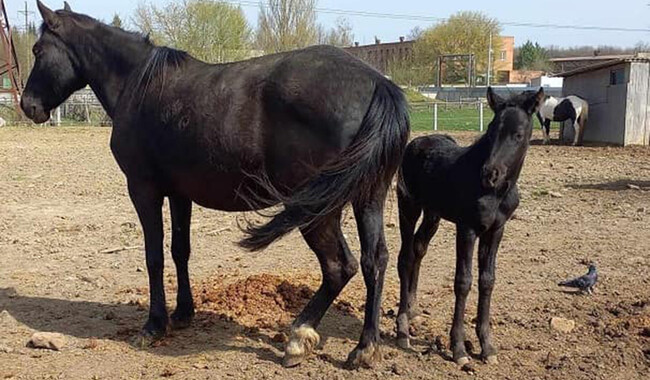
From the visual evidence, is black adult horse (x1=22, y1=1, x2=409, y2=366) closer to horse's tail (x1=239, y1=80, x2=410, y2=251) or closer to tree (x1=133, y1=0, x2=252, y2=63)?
horse's tail (x1=239, y1=80, x2=410, y2=251)

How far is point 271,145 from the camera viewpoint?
4.37m

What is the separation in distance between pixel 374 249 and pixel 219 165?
112 centimetres

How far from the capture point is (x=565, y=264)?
687 cm

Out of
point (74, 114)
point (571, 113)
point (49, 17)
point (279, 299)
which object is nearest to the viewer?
point (49, 17)

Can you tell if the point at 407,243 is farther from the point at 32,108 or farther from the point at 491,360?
the point at 32,108

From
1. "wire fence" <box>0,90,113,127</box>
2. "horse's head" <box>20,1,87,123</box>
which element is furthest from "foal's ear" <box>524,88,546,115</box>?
"wire fence" <box>0,90,113,127</box>

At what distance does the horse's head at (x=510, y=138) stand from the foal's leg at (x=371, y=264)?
26.1 inches

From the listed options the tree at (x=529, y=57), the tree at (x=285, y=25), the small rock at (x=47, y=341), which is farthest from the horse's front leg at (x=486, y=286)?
the tree at (x=529, y=57)

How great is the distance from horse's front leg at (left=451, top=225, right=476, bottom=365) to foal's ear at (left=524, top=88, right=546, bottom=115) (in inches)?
31.9

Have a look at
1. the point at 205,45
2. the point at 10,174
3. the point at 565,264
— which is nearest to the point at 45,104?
the point at 565,264

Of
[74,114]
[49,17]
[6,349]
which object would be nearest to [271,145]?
[49,17]

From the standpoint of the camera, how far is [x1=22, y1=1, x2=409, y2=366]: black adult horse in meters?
4.22

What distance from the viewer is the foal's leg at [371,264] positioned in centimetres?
433

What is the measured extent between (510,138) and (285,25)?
38.6 meters
